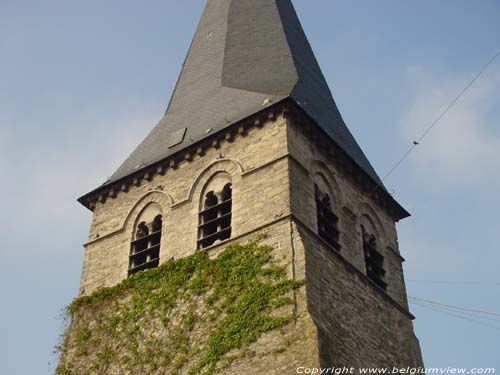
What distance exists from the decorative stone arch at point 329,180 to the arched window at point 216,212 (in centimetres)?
180

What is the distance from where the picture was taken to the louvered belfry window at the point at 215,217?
666 inches

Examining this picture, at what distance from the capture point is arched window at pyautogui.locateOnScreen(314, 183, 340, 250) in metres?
17.0

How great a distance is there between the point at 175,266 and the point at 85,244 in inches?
130

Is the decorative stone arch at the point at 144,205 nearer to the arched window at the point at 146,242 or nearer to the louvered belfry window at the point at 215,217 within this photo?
the arched window at the point at 146,242

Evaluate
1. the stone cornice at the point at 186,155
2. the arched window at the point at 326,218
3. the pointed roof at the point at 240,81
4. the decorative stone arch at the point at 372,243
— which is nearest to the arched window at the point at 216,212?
the stone cornice at the point at 186,155

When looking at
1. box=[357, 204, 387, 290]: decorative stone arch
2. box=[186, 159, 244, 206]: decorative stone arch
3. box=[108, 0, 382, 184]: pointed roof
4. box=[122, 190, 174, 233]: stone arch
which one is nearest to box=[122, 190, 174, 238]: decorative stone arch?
box=[122, 190, 174, 233]: stone arch

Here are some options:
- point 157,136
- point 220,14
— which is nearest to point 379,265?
point 157,136

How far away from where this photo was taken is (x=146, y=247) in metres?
18.2

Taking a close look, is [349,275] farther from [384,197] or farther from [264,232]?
[384,197]

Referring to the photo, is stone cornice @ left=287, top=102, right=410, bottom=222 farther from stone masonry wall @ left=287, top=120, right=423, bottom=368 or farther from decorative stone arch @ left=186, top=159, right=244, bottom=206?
decorative stone arch @ left=186, top=159, right=244, bottom=206

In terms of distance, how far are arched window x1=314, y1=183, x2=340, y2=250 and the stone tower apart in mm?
33

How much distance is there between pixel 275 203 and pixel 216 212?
174 cm

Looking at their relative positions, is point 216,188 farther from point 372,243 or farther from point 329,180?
point 372,243

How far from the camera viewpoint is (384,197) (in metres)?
19.8
